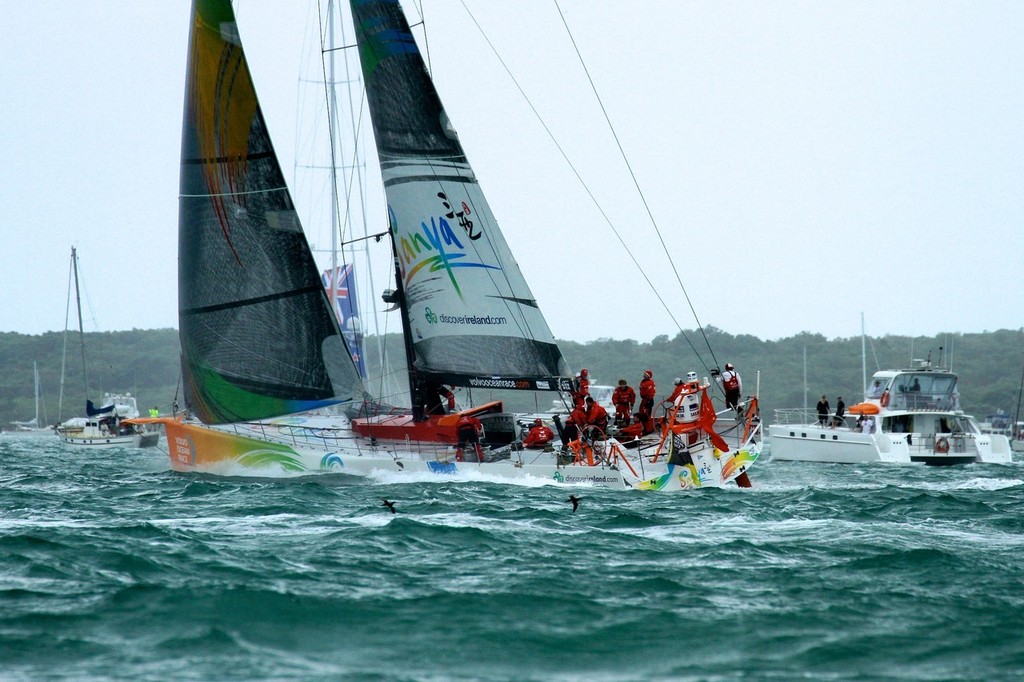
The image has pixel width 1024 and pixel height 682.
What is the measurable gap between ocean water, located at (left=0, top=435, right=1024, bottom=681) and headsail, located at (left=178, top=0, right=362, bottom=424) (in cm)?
551

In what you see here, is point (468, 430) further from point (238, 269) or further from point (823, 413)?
point (823, 413)

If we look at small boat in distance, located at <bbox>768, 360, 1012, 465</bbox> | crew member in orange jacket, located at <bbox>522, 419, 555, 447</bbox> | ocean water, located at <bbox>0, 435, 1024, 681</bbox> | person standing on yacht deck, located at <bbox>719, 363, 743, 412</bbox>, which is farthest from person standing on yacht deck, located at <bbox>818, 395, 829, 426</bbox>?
ocean water, located at <bbox>0, 435, 1024, 681</bbox>

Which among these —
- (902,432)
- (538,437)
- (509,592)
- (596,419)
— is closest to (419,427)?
(538,437)

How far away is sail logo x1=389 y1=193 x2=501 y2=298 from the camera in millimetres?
19484

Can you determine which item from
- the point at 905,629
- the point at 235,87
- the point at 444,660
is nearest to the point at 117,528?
the point at 444,660

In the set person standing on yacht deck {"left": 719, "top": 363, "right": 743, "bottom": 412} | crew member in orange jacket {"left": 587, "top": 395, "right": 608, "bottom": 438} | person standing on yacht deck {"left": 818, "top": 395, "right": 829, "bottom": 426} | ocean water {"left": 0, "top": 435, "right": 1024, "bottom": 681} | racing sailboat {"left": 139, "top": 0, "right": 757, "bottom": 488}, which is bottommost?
ocean water {"left": 0, "top": 435, "right": 1024, "bottom": 681}

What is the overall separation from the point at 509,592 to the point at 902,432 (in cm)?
2668

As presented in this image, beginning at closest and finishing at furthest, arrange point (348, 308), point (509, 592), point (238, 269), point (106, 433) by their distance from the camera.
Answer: point (509, 592) < point (238, 269) < point (348, 308) < point (106, 433)

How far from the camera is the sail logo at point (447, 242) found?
63.9 feet

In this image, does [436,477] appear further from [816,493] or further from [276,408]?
[816,493]

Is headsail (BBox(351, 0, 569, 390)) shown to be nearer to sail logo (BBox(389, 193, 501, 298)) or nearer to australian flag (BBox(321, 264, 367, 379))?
sail logo (BBox(389, 193, 501, 298))

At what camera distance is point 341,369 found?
20.0 metres

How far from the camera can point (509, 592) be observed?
8484mm

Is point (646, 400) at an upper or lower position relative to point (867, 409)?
upper
